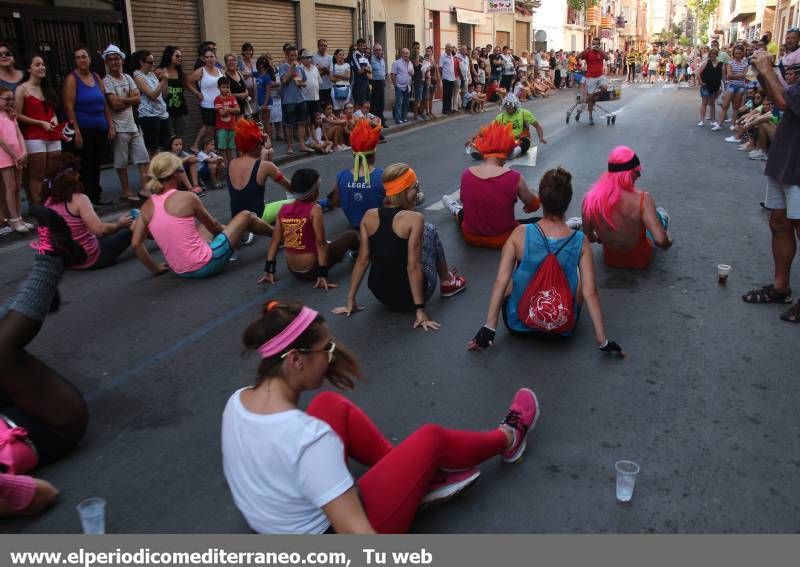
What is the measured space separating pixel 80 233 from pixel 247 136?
6.04 feet

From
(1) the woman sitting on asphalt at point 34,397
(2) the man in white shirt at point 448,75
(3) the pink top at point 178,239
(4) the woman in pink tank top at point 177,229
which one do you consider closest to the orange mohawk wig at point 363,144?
(4) the woman in pink tank top at point 177,229

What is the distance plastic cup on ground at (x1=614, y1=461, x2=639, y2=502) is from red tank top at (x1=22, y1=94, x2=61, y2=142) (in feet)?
25.6

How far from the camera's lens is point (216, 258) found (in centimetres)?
675

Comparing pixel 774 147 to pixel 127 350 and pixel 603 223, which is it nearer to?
pixel 603 223

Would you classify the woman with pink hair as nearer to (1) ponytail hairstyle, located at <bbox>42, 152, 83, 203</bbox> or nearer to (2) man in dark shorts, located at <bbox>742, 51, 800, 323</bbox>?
(2) man in dark shorts, located at <bbox>742, 51, 800, 323</bbox>

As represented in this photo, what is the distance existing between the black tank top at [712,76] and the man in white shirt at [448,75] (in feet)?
24.1

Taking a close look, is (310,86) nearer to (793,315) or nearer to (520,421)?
(793,315)

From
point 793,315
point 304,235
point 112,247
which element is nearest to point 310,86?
point 112,247

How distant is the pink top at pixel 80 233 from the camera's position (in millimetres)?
6699

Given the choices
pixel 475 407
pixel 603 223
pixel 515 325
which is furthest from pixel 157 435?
pixel 603 223

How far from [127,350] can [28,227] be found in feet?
13.8

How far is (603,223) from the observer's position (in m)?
6.27

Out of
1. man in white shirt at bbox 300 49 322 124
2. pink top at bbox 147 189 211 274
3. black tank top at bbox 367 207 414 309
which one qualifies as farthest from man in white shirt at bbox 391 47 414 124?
black tank top at bbox 367 207 414 309
